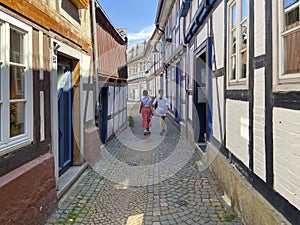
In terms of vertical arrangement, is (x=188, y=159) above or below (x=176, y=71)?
below

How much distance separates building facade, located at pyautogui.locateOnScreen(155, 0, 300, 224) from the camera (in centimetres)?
227

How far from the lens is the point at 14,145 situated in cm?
278

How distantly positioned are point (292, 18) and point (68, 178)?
3934 mm

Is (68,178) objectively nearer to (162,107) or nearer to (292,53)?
(292,53)

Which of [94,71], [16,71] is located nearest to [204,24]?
[94,71]

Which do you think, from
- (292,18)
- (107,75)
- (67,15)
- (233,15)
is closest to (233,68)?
(233,15)

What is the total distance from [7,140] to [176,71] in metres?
9.66

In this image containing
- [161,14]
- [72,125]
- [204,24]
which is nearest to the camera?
[72,125]

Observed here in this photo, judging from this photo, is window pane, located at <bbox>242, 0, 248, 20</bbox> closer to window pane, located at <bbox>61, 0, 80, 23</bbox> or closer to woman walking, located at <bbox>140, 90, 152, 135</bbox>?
window pane, located at <bbox>61, 0, 80, 23</bbox>

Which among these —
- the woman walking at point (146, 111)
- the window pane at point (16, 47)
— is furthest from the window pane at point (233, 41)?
the woman walking at point (146, 111)

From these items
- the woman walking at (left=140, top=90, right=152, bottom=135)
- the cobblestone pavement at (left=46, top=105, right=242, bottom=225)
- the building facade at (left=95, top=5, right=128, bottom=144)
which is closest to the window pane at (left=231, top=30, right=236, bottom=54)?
the cobblestone pavement at (left=46, top=105, right=242, bottom=225)

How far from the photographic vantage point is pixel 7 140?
8.73ft

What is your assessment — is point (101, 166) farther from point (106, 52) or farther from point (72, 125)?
point (106, 52)

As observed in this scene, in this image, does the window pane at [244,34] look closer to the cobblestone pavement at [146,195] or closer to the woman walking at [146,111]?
the cobblestone pavement at [146,195]
